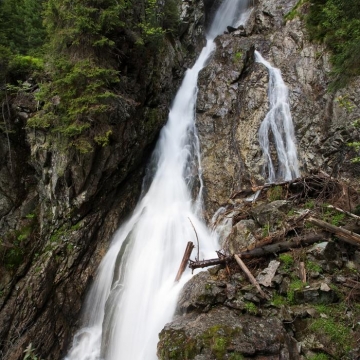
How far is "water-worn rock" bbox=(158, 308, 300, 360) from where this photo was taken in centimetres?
478

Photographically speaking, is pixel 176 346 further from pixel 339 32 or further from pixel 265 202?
pixel 339 32

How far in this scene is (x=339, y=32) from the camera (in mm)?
11562

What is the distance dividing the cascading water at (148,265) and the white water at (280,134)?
123 inches

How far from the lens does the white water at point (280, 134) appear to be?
1102 centimetres

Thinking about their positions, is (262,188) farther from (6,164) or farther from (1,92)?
(1,92)

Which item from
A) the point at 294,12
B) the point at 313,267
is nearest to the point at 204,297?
the point at 313,267

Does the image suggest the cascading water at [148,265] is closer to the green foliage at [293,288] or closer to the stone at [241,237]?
the stone at [241,237]

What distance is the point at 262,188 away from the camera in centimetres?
964

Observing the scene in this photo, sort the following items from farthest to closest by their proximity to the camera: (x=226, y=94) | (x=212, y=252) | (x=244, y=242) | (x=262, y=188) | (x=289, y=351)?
(x=226, y=94) → (x=262, y=188) → (x=212, y=252) → (x=244, y=242) → (x=289, y=351)

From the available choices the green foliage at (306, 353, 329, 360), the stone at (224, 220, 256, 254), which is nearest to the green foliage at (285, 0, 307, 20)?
the stone at (224, 220, 256, 254)

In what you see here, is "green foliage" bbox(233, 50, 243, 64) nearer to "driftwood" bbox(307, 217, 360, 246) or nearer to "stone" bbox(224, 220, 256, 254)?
"stone" bbox(224, 220, 256, 254)

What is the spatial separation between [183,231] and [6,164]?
23.1ft

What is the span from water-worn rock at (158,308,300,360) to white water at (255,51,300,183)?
6.59 metres

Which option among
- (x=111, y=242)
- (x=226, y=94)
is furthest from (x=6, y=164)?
(x=226, y=94)
